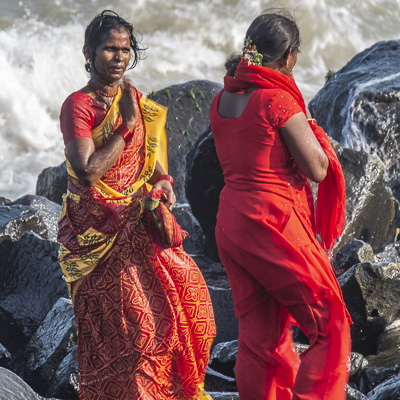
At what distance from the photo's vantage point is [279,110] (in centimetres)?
323

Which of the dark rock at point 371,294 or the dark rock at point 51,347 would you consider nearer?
the dark rock at point 51,347

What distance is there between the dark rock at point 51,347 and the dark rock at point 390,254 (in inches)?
108

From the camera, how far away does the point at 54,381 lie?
15.7 feet

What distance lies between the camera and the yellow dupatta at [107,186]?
364cm

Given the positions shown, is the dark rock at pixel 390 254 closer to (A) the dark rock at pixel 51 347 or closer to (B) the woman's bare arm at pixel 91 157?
(A) the dark rock at pixel 51 347

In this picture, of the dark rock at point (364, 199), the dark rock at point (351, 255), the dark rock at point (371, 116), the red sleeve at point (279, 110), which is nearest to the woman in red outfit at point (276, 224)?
the red sleeve at point (279, 110)

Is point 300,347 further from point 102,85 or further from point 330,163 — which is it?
point 102,85

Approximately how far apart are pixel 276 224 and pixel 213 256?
12.0 ft

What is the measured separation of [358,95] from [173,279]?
5752 mm

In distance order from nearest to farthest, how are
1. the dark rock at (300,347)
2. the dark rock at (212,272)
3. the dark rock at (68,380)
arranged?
the dark rock at (68,380) → the dark rock at (300,347) → the dark rock at (212,272)

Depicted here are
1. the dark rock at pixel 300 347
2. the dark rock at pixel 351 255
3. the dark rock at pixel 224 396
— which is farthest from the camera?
the dark rock at pixel 351 255

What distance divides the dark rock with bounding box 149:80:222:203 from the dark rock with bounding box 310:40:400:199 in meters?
1.56

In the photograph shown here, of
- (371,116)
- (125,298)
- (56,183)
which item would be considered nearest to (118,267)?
(125,298)

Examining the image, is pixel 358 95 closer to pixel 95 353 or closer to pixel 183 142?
pixel 183 142
